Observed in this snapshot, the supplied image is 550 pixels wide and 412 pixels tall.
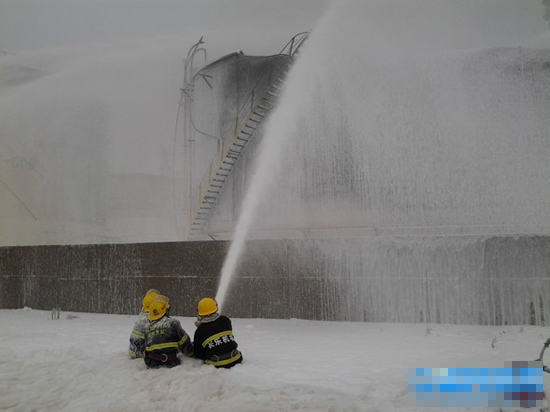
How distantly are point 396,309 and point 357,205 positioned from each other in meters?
3.92

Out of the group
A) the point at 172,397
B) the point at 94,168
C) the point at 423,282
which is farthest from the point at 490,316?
the point at 94,168

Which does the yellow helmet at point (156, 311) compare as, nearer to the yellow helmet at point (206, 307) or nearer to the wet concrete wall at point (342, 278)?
the yellow helmet at point (206, 307)

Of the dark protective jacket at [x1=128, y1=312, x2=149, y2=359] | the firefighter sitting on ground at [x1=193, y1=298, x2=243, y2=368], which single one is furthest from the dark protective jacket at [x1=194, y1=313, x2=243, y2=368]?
the dark protective jacket at [x1=128, y1=312, x2=149, y2=359]

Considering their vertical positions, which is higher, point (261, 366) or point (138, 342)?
point (138, 342)

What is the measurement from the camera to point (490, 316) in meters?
8.05

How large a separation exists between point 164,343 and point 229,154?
8599 millimetres

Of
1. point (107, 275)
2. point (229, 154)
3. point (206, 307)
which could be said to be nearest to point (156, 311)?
point (206, 307)

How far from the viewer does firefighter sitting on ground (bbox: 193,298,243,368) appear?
5414mm

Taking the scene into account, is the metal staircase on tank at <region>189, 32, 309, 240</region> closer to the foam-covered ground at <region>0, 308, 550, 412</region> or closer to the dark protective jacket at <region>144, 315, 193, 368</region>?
the foam-covered ground at <region>0, 308, 550, 412</region>

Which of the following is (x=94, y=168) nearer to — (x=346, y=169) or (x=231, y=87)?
(x=231, y=87)

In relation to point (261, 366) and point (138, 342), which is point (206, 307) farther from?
point (138, 342)

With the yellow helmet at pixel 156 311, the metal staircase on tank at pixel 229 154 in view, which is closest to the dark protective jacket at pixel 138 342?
the yellow helmet at pixel 156 311

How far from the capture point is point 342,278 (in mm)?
9023

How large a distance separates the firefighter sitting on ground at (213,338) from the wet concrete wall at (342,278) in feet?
12.8
